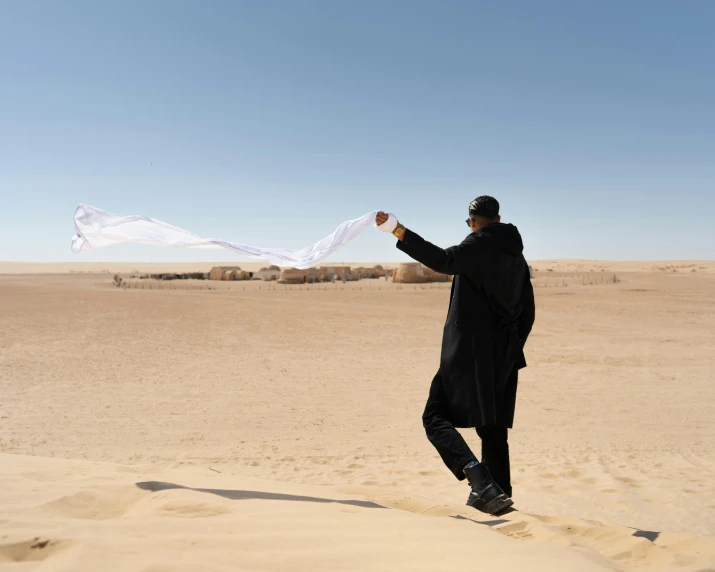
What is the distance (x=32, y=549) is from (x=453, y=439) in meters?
2.43

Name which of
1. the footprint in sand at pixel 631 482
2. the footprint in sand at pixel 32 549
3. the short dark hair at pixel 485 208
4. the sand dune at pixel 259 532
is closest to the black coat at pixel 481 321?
the short dark hair at pixel 485 208

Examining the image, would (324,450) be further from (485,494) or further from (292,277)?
(292,277)

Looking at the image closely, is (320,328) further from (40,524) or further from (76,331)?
(40,524)

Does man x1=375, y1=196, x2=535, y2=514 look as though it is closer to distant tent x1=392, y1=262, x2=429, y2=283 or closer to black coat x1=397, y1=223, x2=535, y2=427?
black coat x1=397, y1=223, x2=535, y2=427

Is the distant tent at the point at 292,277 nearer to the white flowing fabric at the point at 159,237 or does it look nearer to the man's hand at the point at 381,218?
the white flowing fabric at the point at 159,237

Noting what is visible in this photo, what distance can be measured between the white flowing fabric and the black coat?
0.90m

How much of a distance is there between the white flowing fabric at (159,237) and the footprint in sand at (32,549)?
2.68 metres

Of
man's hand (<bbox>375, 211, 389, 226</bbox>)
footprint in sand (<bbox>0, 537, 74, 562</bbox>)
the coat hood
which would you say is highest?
man's hand (<bbox>375, 211, 389, 226</bbox>)

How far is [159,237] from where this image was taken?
17.1 feet

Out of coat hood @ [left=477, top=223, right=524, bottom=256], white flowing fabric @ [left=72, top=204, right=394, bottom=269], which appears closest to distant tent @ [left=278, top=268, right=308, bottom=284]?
white flowing fabric @ [left=72, top=204, right=394, bottom=269]

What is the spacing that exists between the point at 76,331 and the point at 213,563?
17.2m

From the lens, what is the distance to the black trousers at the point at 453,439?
3.93 meters

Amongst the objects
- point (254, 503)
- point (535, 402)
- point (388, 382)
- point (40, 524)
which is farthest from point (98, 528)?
point (388, 382)

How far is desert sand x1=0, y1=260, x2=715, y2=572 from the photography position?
2826 mm
